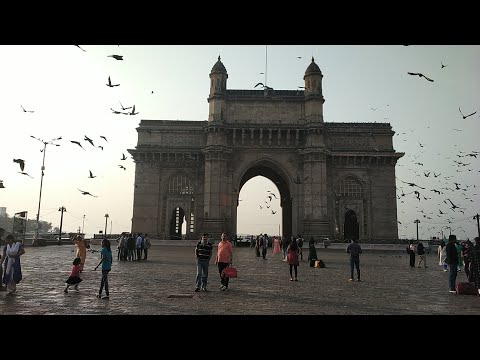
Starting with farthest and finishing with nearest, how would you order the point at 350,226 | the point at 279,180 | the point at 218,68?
the point at 279,180
the point at 350,226
the point at 218,68

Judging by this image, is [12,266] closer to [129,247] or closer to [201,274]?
[201,274]

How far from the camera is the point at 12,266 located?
10.3 meters

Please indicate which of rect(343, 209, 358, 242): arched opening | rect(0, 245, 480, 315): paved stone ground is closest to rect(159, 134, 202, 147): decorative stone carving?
rect(343, 209, 358, 242): arched opening

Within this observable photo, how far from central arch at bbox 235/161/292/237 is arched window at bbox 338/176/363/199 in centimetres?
598

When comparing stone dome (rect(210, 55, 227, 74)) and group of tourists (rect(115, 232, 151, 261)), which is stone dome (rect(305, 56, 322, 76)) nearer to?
stone dome (rect(210, 55, 227, 74))

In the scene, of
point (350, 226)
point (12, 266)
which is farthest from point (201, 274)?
point (350, 226)

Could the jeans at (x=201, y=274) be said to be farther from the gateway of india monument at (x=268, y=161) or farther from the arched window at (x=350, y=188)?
the arched window at (x=350, y=188)

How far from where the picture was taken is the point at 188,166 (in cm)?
4216

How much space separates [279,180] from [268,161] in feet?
18.3
